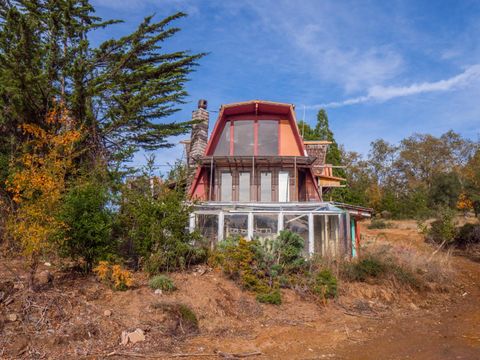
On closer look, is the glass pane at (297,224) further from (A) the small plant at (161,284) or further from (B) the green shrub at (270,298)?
(A) the small plant at (161,284)

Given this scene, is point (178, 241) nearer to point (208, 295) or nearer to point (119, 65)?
point (208, 295)

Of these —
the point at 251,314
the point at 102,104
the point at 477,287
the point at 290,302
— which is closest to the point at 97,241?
the point at 251,314

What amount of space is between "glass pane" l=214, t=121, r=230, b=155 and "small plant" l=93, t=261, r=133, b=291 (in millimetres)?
9692

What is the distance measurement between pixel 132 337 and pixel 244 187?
36.7ft

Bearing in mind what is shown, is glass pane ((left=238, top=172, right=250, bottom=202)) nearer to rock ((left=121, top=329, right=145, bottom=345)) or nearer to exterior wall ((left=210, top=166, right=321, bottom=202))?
exterior wall ((left=210, top=166, right=321, bottom=202))

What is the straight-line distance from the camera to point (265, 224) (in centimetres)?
1356

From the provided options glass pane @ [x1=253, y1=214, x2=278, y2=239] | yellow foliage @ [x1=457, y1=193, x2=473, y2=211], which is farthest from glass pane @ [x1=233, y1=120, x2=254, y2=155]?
yellow foliage @ [x1=457, y1=193, x2=473, y2=211]

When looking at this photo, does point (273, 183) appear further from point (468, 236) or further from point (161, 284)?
point (468, 236)

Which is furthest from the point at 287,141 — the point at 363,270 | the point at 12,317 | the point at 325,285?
the point at 12,317

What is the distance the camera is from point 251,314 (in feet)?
29.0

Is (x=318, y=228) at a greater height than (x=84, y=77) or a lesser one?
lesser

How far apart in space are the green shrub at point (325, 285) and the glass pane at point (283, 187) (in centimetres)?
672

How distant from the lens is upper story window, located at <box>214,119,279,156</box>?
696 inches

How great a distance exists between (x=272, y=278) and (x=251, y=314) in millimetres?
1745
